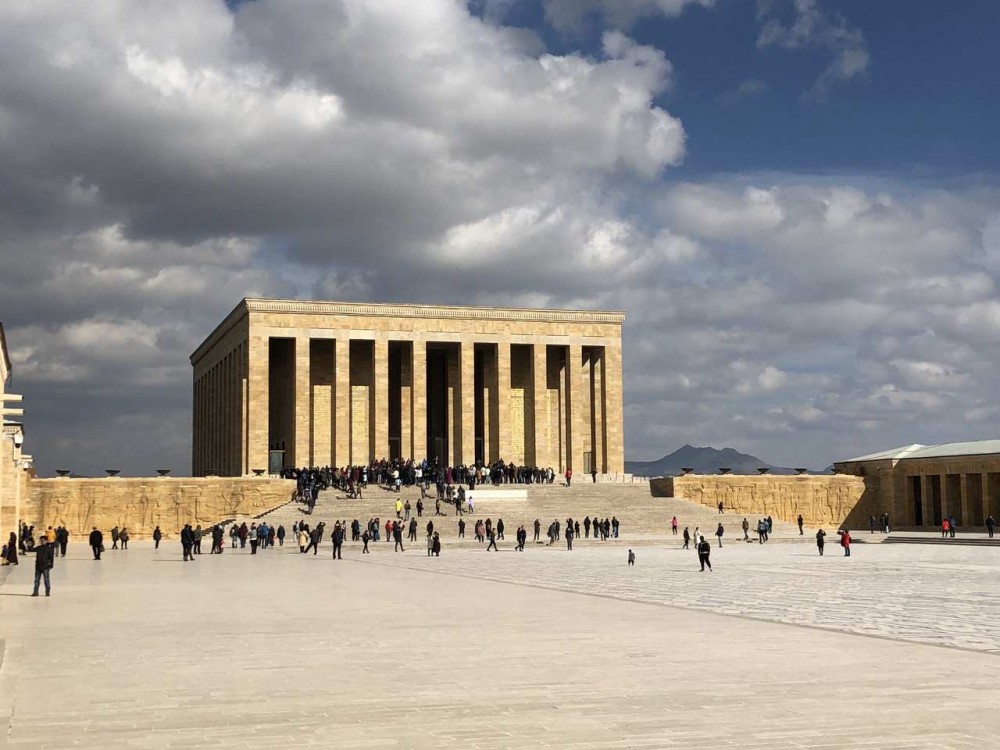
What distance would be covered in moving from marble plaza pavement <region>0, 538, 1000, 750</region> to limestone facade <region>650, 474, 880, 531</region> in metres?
28.2

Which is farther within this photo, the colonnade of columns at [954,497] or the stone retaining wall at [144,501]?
the colonnade of columns at [954,497]

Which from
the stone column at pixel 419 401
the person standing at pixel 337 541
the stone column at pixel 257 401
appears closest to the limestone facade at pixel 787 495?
the stone column at pixel 419 401

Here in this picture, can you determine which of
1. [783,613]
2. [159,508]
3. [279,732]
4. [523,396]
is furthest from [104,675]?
[523,396]

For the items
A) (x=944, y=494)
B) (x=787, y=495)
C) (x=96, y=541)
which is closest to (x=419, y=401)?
(x=787, y=495)

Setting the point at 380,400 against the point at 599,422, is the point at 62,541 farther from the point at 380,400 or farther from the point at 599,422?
the point at 599,422

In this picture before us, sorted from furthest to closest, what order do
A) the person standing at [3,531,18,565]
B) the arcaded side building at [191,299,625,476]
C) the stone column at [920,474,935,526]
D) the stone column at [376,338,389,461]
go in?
1. the stone column at [376,338,389,461]
2. the stone column at [920,474,935,526]
3. the arcaded side building at [191,299,625,476]
4. the person standing at [3,531,18,565]

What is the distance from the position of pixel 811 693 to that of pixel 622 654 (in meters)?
2.52

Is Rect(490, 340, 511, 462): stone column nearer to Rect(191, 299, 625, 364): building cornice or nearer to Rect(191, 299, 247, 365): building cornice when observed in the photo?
Rect(191, 299, 625, 364): building cornice

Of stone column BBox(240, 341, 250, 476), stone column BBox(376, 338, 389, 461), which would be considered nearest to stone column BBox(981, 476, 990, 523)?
stone column BBox(376, 338, 389, 461)

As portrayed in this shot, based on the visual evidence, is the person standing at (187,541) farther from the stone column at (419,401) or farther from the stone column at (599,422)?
the stone column at (599,422)

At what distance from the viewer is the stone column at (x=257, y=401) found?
2014 inches

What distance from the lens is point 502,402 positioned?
5494cm

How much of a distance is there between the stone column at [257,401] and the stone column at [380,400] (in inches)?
202

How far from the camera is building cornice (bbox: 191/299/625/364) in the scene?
51938mm
